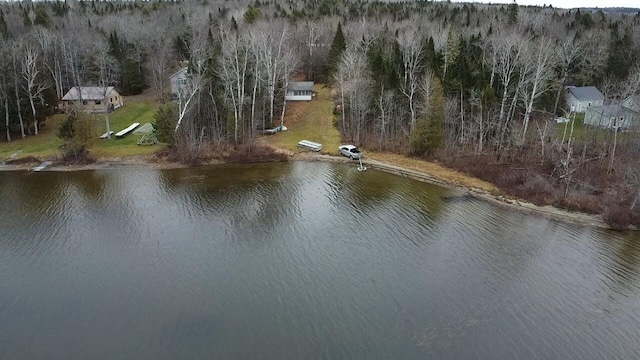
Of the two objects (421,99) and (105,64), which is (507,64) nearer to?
(421,99)

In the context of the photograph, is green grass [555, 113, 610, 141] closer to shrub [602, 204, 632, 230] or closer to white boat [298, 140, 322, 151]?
shrub [602, 204, 632, 230]

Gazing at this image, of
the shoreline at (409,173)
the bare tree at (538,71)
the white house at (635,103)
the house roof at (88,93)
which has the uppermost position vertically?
the bare tree at (538,71)

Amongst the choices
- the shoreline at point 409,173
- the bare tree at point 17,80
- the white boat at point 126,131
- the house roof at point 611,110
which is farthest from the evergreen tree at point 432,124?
the bare tree at point 17,80

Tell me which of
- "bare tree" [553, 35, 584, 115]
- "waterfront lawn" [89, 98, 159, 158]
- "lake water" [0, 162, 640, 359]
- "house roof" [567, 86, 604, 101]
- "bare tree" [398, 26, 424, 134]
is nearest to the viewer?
"lake water" [0, 162, 640, 359]

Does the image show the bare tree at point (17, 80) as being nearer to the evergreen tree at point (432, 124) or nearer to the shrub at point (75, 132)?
the shrub at point (75, 132)

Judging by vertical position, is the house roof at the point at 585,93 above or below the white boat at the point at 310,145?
above

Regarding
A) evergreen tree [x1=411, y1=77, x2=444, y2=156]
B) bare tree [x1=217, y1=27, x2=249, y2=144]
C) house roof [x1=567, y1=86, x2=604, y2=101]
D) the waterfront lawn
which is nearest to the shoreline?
the waterfront lawn

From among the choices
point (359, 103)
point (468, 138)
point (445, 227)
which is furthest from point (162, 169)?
point (468, 138)
